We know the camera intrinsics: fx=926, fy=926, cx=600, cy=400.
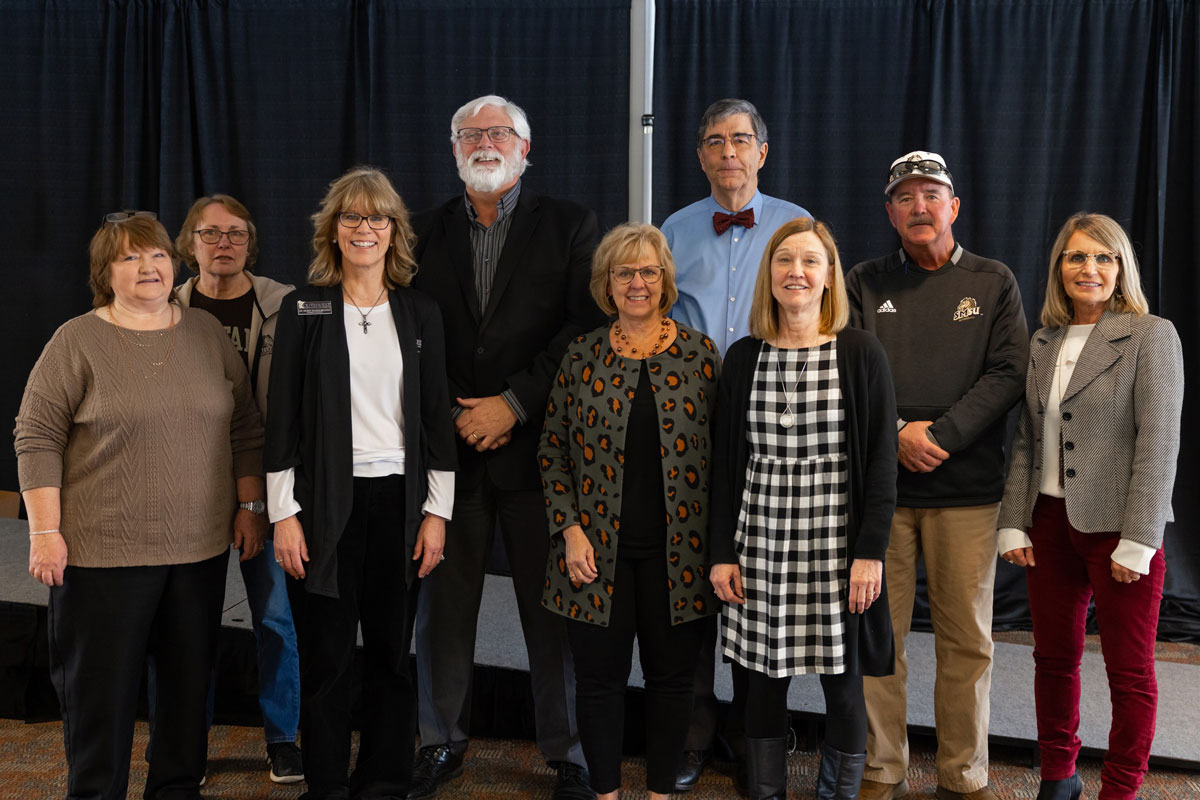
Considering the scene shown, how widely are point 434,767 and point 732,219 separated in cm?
181

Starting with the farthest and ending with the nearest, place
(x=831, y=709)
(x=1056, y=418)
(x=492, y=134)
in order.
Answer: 1. (x=492, y=134)
2. (x=1056, y=418)
3. (x=831, y=709)

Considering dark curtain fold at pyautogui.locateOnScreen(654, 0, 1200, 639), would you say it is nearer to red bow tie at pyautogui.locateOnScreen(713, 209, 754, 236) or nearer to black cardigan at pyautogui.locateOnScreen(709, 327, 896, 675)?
Result: red bow tie at pyautogui.locateOnScreen(713, 209, 754, 236)

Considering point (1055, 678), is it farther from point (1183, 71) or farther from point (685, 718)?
point (1183, 71)

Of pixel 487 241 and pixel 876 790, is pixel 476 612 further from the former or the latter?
pixel 876 790

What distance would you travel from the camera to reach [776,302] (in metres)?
2.21

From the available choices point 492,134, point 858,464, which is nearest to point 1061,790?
point 858,464

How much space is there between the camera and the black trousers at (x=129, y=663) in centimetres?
214

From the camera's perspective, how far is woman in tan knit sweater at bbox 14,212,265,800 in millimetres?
2107

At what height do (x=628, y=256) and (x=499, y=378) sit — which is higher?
(x=628, y=256)

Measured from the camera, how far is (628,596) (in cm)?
218

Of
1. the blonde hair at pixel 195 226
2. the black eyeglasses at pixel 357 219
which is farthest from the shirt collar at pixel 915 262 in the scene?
the blonde hair at pixel 195 226

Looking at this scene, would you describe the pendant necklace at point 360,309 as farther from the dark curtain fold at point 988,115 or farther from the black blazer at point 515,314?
the dark curtain fold at point 988,115

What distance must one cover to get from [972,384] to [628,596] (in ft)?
3.54

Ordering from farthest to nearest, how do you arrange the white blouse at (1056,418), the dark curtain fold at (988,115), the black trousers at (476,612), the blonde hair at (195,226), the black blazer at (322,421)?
1. the dark curtain fold at (988,115)
2. the blonde hair at (195,226)
3. the black trousers at (476,612)
4. the white blouse at (1056,418)
5. the black blazer at (322,421)
